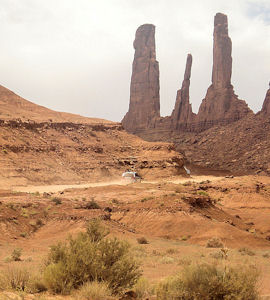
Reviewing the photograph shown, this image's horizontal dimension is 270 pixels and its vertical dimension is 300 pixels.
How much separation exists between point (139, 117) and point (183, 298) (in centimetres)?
11440

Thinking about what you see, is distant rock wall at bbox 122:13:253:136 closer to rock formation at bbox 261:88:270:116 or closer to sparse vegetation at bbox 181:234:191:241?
rock formation at bbox 261:88:270:116

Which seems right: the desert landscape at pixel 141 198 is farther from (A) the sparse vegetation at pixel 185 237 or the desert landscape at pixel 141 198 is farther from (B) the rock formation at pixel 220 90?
(B) the rock formation at pixel 220 90

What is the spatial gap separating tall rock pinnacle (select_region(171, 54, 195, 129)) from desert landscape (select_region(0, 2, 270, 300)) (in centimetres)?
31

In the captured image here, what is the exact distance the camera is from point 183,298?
5391 millimetres

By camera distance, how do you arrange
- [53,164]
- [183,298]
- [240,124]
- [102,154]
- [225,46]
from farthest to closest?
1. [225,46]
2. [240,124]
3. [102,154]
4. [53,164]
5. [183,298]

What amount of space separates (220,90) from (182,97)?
12755 mm

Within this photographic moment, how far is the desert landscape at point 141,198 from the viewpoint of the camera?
20.1 ft

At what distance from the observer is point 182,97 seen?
4540 inches

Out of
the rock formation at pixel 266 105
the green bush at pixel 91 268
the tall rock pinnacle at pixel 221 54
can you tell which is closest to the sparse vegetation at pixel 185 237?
the green bush at pixel 91 268

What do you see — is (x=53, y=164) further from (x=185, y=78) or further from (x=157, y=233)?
(x=185, y=78)

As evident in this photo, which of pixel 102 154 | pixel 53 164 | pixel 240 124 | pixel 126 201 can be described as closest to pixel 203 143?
pixel 240 124

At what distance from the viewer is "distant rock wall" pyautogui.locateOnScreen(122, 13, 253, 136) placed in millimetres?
106000

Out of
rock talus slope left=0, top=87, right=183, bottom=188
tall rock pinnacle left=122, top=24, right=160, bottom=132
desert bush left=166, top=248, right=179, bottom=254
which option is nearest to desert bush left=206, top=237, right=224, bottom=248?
desert bush left=166, top=248, right=179, bottom=254

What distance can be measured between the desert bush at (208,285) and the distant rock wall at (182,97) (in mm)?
100588
